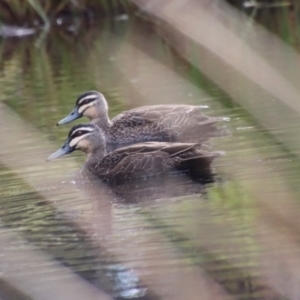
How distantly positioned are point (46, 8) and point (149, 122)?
37.7ft

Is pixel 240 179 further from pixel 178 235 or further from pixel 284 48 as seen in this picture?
pixel 284 48

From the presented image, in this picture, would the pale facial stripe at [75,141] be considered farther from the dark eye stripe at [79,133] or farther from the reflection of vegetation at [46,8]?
the reflection of vegetation at [46,8]

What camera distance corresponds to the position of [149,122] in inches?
364

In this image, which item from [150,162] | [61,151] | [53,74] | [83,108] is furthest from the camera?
[53,74]

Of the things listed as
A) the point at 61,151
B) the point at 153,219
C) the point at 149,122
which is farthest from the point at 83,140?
the point at 153,219

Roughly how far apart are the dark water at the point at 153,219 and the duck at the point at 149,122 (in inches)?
10.7

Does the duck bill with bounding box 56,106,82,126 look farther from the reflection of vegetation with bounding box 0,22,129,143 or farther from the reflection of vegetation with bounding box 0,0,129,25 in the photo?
the reflection of vegetation with bounding box 0,0,129,25

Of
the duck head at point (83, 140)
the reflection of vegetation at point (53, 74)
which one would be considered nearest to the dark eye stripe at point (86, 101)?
the reflection of vegetation at point (53, 74)

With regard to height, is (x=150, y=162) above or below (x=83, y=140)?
above

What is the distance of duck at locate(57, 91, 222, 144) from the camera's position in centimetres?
891

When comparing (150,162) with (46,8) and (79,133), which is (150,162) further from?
(46,8)

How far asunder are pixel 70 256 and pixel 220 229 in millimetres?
819

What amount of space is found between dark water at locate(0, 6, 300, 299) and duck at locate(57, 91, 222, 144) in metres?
0.27

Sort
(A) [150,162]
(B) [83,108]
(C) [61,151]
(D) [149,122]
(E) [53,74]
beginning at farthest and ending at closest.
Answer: (E) [53,74]
(B) [83,108]
(D) [149,122]
(C) [61,151]
(A) [150,162]
